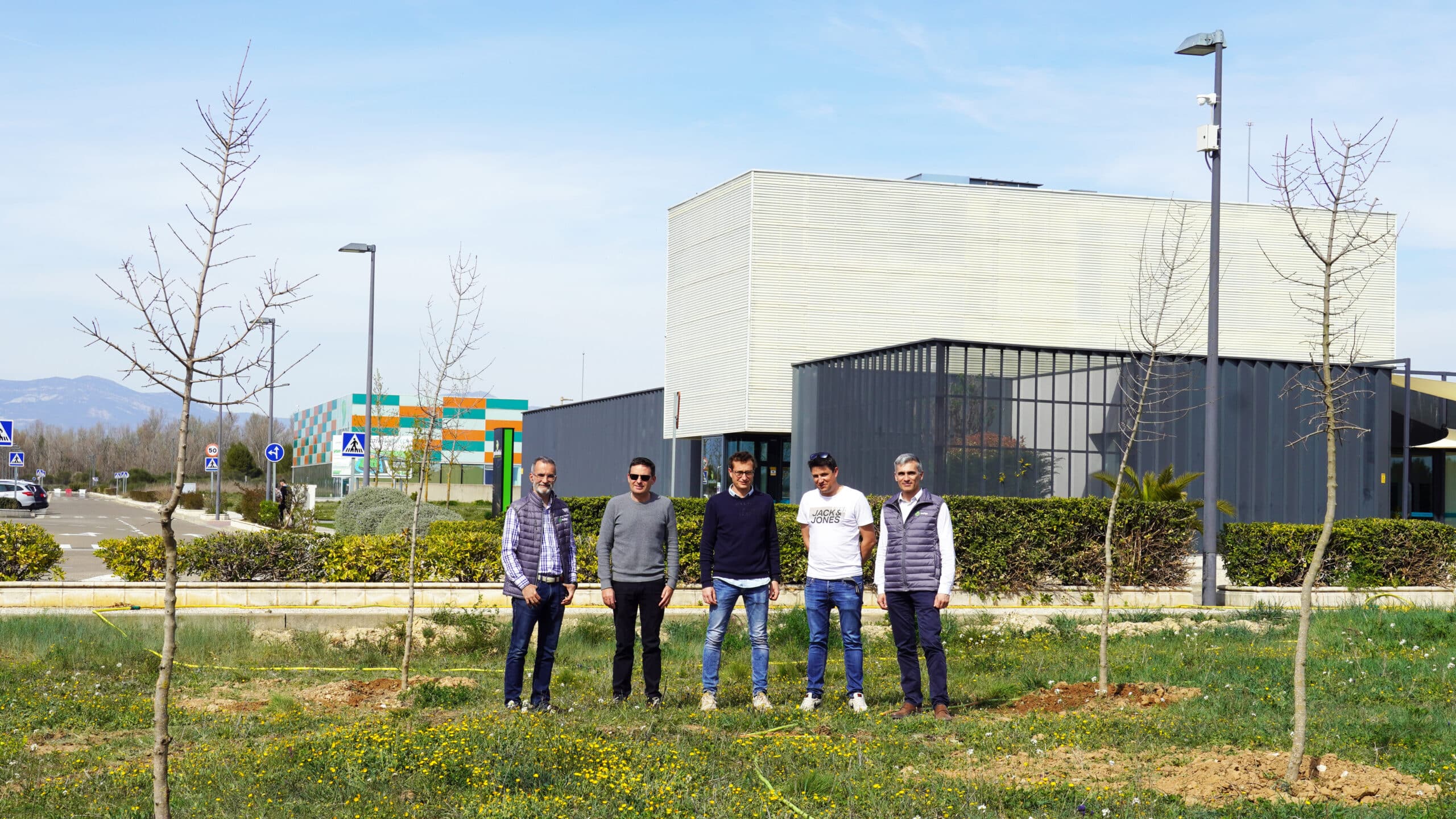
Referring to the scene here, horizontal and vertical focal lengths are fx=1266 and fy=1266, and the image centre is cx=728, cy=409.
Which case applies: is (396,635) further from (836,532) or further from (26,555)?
(26,555)

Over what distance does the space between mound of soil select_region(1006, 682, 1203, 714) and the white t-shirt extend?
1562 mm

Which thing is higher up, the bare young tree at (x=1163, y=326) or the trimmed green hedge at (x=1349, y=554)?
the bare young tree at (x=1163, y=326)

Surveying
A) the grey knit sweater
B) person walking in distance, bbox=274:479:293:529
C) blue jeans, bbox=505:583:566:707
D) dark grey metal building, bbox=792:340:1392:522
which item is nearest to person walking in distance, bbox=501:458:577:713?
blue jeans, bbox=505:583:566:707

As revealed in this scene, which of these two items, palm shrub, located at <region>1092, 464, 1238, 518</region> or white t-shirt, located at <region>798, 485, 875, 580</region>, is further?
palm shrub, located at <region>1092, 464, 1238, 518</region>

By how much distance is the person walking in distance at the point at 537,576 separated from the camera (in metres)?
8.53

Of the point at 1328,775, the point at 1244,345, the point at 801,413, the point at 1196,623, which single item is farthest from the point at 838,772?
the point at 1244,345

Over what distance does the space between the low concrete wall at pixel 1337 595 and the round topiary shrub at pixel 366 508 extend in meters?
16.5

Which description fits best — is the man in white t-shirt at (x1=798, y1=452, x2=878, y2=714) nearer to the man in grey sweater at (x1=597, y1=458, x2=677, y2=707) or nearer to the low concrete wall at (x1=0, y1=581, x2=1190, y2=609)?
the man in grey sweater at (x1=597, y1=458, x2=677, y2=707)

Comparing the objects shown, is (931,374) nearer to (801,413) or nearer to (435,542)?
(801,413)

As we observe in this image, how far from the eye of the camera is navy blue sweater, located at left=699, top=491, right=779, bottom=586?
8758 mm

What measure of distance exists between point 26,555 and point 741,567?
31.8ft

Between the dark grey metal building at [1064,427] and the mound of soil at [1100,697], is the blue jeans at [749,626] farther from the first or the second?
the dark grey metal building at [1064,427]

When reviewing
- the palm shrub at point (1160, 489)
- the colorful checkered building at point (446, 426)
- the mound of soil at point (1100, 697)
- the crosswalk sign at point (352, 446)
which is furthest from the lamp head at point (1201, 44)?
the colorful checkered building at point (446, 426)

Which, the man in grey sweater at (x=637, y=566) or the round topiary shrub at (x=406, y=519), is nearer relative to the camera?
the man in grey sweater at (x=637, y=566)
